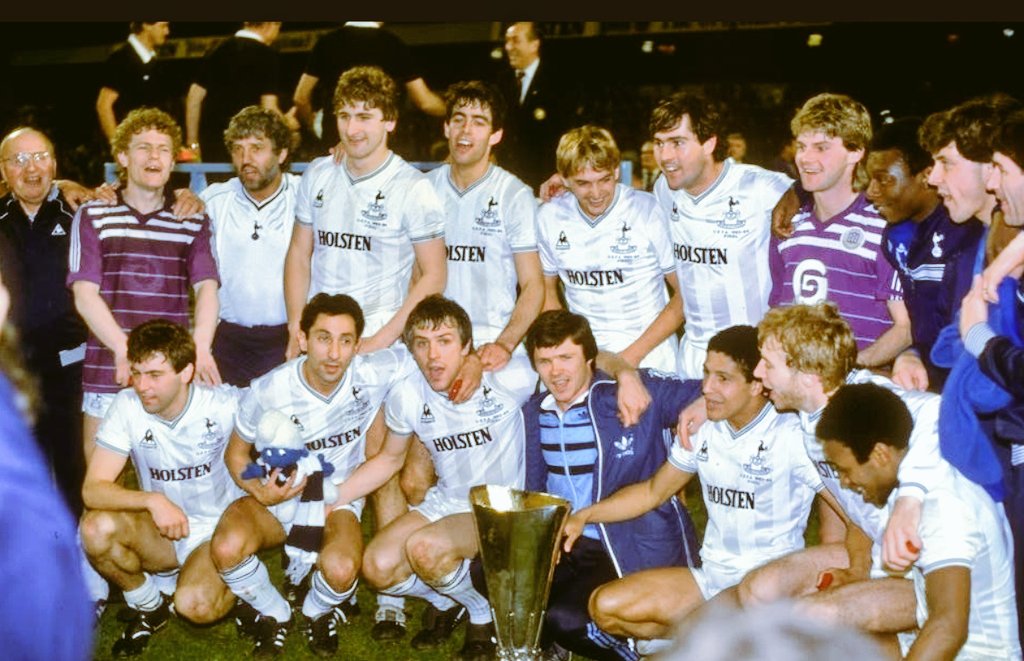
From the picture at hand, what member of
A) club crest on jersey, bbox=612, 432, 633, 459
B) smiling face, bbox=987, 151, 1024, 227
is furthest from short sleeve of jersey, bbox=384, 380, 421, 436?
smiling face, bbox=987, 151, 1024, 227

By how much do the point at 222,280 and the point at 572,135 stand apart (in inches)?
54.2

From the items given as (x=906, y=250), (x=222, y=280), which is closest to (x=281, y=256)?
(x=222, y=280)

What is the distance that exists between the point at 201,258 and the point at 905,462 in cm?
251

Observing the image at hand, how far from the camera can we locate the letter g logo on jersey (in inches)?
146

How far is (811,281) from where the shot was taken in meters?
3.73

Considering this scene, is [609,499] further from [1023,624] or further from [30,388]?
[30,388]

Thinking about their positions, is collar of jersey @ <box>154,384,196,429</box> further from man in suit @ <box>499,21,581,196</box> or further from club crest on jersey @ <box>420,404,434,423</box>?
man in suit @ <box>499,21,581,196</box>

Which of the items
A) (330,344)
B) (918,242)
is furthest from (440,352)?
(918,242)

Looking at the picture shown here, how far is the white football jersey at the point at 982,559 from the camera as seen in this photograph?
2.73 meters

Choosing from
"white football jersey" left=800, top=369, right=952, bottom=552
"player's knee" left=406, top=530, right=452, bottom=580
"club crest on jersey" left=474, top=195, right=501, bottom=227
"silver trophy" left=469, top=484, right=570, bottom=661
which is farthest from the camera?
"club crest on jersey" left=474, top=195, right=501, bottom=227

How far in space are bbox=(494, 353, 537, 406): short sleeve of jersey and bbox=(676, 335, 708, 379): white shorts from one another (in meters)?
0.49

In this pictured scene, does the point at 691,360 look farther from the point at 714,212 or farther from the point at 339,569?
the point at 339,569

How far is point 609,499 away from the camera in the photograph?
12.0 feet

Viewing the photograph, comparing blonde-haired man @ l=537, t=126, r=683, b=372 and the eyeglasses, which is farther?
the eyeglasses
